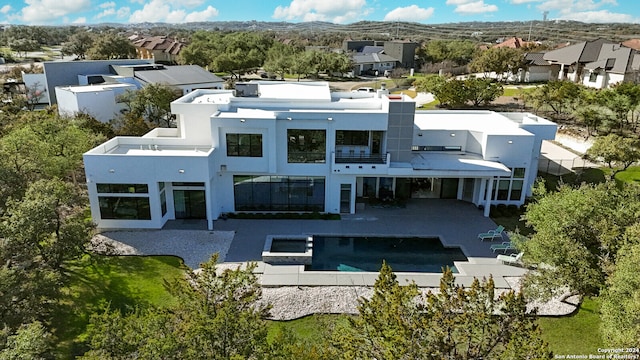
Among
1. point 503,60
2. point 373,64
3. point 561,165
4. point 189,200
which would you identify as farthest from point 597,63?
point 189,200

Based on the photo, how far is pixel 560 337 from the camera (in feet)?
53.3

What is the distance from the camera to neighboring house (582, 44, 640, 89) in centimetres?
7031

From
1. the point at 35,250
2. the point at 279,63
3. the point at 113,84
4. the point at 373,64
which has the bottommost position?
A: the point at 35,250

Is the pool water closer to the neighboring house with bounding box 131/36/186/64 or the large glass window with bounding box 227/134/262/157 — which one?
the large glass window with bounding box 227/134/262/157

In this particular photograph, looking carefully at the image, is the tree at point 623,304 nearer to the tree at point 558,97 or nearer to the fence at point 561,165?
the fence at point 561,165

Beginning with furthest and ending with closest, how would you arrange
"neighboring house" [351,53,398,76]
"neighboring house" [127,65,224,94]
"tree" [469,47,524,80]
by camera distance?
"neighboring house" [351,53,398,76] → "tree" [469,47,524,80] → "neighboring house" [127,65,224,94]

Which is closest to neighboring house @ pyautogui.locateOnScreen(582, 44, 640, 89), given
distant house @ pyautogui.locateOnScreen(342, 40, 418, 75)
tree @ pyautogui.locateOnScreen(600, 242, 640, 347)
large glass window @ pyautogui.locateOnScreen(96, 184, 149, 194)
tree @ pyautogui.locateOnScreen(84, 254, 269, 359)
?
distant house @ pyautogui.locateOnScreen(342, 40, 418, 75)

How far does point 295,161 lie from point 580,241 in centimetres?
1567

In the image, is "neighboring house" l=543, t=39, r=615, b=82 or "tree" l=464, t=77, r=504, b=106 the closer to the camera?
"tree" l=464, t=77, r=504, b=106

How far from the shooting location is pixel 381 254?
2298 cm

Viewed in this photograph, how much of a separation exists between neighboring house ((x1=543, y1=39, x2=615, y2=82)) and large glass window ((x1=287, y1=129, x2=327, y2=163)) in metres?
72.3

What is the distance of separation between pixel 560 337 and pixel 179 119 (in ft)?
75.9

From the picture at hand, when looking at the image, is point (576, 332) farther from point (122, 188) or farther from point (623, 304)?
point (122, 188)

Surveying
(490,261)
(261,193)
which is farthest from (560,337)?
(261,193)
